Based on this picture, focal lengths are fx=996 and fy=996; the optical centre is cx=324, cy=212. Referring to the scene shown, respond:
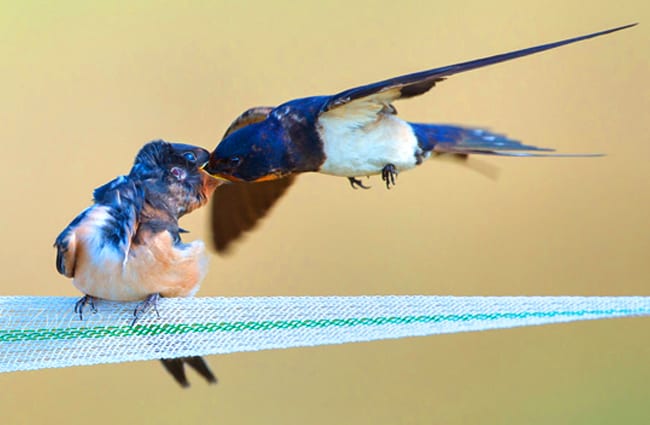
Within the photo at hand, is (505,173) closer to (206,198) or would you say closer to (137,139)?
(137,139)

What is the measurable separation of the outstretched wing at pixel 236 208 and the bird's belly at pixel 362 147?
0.23 meters

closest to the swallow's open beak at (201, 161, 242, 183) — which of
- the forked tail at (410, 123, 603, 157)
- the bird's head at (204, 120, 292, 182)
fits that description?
the bird's head at (204, 120, 292, 182)

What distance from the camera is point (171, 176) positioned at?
1.45 metres

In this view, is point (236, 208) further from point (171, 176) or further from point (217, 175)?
point (171, 176)

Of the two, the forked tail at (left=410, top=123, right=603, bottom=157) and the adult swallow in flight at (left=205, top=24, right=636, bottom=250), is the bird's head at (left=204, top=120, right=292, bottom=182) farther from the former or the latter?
the forked tail at (left=410, top=123, right=603, bottom=157)

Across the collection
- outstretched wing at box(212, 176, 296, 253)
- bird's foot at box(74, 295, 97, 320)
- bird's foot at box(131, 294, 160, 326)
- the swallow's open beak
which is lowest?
outstretched wing at box(212, 176, 296, 253)

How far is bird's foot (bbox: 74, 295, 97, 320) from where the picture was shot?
128cm

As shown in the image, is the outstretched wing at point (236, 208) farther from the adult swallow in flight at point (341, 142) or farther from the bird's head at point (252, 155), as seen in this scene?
the bird's head at point (252, 155)

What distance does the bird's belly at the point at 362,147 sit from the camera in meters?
1.74

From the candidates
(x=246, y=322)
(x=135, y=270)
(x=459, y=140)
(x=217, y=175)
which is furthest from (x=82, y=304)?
(x=459, y=140)

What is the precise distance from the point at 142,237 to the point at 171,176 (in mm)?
124

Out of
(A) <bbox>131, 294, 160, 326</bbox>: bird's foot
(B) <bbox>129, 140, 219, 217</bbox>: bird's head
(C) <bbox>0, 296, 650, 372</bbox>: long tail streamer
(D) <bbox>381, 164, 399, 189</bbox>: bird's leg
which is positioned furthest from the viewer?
(D) <bbox>381, 164, 399, 189</bbox>: bird's leg

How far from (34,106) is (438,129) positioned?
1.48 metres

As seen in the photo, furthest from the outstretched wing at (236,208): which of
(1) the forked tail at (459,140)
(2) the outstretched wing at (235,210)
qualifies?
(1) the forked tail at (459,140)
